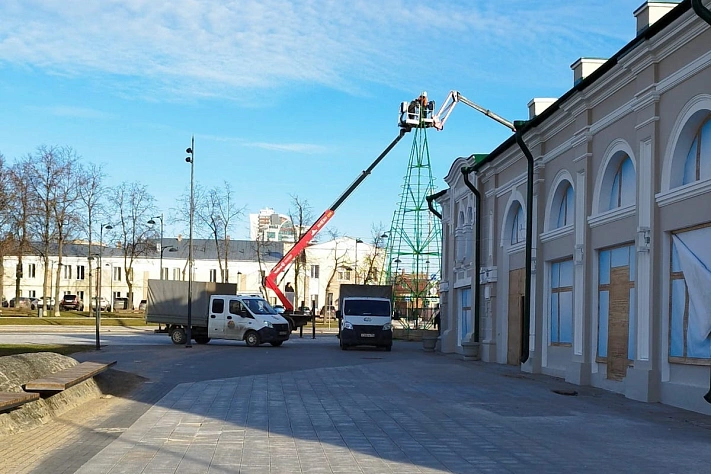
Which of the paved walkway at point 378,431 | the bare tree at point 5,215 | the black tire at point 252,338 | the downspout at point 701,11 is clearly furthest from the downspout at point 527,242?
the bare tree at point 5,215

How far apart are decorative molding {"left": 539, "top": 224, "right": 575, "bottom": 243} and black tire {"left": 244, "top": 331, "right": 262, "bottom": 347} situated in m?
15.9

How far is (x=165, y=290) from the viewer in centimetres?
3809

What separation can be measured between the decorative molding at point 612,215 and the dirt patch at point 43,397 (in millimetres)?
10516

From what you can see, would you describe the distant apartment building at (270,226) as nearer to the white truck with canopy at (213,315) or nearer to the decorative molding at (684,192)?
the white truck with canopy at (213,315)

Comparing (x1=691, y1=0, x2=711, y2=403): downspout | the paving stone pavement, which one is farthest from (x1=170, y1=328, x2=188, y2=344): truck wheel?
(x1=691, y1=0, x2=711, y2=403): downspout

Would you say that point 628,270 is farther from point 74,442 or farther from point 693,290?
point 74,442

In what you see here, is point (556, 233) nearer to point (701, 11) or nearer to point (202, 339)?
point (701, 11)

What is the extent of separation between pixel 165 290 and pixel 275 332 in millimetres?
5430

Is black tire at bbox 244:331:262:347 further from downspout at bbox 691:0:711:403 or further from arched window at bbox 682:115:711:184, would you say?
downspout at bbox 691:0:711:403

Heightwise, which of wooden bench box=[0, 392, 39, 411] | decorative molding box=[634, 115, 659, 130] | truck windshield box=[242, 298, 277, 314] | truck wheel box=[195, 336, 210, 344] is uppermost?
decorative molding box=[634, 115, 659, 130]

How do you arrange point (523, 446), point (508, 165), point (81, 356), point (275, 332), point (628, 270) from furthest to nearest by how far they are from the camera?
1. point (275, 332)
2. point (508, 165)
3. point (81, 356)
4. point (628, 270)
5. point (523, 446)

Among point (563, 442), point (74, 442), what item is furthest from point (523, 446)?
point (74, 442)

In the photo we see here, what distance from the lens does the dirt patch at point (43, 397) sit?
464 inches

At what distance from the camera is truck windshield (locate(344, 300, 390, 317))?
35.4 meters
